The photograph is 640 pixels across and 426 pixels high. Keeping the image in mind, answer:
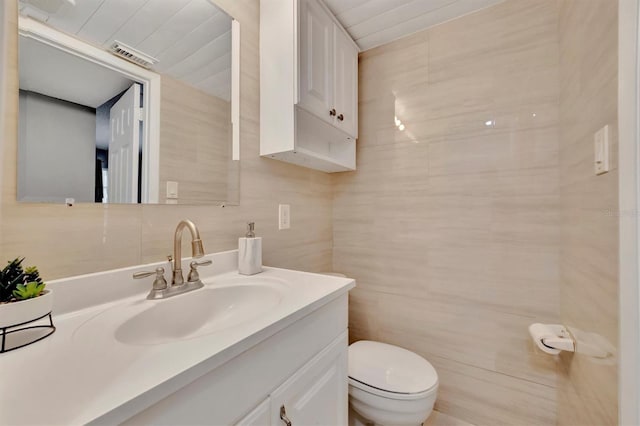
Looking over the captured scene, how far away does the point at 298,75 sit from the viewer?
43.7 inches

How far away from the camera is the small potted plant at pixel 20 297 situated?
46 cm

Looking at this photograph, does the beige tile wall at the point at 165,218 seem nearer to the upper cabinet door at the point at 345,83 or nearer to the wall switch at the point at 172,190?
the wall switch at the point at 172,190

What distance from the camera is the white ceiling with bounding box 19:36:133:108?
2.04 feet

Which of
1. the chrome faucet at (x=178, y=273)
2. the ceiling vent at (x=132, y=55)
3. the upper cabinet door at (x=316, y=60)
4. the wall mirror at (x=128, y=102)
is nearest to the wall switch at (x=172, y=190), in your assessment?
the wall mirror at (x=128, y=102)

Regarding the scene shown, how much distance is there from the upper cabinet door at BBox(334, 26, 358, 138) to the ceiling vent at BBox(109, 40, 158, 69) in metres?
0.84

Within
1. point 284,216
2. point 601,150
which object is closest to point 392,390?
point 284,216

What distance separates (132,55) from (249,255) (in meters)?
0.76

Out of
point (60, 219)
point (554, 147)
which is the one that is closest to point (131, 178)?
point (60, 219)

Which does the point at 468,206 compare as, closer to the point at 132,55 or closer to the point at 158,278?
the point at 158,278

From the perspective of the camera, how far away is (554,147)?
1167mm

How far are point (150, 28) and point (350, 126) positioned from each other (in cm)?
99

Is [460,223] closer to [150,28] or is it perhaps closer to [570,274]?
[570,274]

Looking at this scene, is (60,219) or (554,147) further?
(554,147)

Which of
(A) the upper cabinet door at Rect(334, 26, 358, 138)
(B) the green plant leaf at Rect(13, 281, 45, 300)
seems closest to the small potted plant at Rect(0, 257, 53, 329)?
(B) the green plant leaf at Rect(13, 281, 45, 300)
